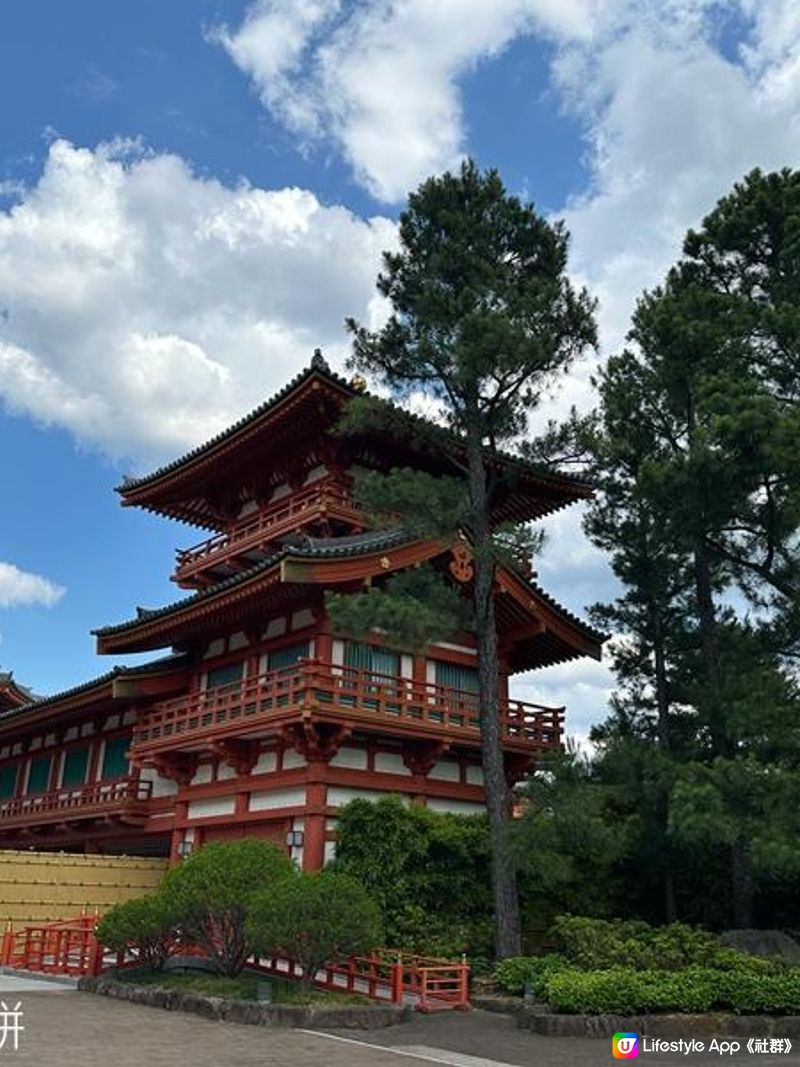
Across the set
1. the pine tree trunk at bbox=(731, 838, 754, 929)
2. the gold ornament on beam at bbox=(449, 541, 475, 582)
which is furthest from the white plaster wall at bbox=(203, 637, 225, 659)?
the pine tree trunk at bbox=(731, 838, 754, 929)

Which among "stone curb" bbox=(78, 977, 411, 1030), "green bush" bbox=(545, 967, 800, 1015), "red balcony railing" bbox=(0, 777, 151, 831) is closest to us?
"stone curb" bbox=(78, 977, 411, 1030)

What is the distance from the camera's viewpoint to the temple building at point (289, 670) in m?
21.2

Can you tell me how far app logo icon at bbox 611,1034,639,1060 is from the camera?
13156 millimetres

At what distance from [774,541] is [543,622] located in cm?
621

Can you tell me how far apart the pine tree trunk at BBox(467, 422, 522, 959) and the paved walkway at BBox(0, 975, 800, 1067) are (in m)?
Result: 2.47

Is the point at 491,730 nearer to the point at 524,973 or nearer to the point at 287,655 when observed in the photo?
the point at 524,973

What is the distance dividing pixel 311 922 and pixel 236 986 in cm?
205

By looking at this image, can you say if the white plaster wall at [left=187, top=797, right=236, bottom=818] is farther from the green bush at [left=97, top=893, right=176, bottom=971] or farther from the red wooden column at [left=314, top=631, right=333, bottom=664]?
the green bush at [left=97, top=893, right=176, bottom=971]

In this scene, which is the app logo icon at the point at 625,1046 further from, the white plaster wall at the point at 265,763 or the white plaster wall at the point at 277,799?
the white plaster wall at the point at 265,763

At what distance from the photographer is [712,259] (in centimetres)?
2345

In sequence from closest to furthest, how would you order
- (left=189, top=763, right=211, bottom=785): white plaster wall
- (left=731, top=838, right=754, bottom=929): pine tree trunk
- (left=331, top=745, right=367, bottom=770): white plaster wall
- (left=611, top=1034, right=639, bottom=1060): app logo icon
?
(left=611, top=1034, right=639, bottom=1060): app logo icon < (left=731, top=838, right=754, bottom=929): pine tree trunk < (left=331, top=745, right=367, bottom=770): white plaster wall < (left=189, top=763, right=211, bottom=785): white plaster wall

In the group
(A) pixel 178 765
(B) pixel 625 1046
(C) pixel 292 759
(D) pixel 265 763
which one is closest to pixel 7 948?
(A) pixel 178 765

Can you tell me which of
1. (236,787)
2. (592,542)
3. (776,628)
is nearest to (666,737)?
(776,628)

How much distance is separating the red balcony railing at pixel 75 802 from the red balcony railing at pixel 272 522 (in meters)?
6.05
